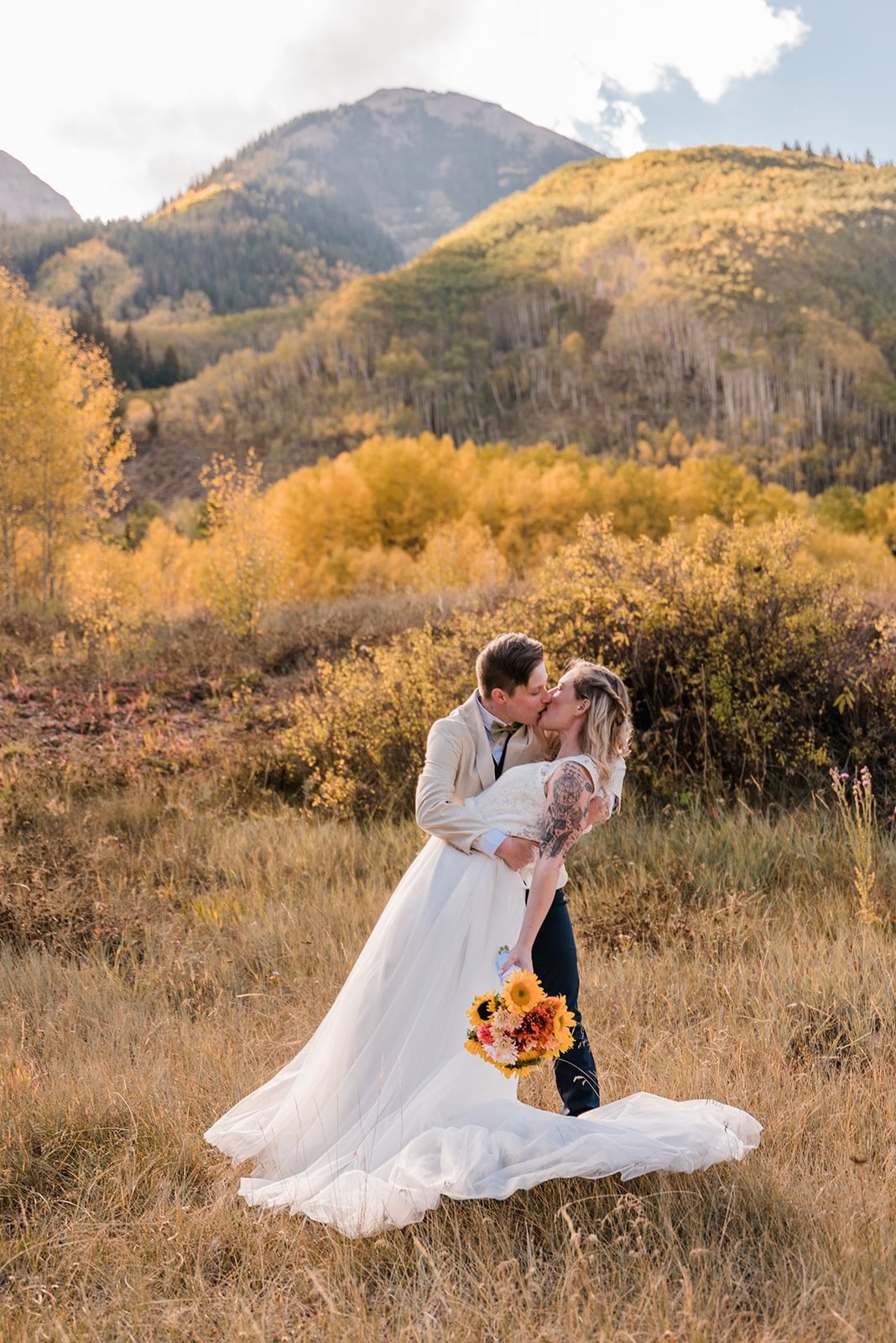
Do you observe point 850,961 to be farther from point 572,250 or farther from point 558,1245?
point 572,250

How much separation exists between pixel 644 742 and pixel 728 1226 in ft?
15.1

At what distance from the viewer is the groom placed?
295cm

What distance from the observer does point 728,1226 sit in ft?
8.30

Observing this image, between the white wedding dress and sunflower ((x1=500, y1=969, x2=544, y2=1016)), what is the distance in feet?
1.38

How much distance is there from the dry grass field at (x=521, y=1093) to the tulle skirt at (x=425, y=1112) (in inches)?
4.3

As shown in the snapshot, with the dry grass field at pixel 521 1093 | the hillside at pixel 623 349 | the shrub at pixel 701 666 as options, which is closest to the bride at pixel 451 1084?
the dry grass field at pixel 521 1093

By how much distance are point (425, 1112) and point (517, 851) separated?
0.78 m

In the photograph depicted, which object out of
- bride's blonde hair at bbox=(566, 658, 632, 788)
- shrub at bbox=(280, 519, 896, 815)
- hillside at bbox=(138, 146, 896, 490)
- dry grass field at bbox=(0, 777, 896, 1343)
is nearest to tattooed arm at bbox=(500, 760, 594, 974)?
bride's blonde hair at bbox=(566, 658, 632, 788)

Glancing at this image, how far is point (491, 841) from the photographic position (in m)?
2.93

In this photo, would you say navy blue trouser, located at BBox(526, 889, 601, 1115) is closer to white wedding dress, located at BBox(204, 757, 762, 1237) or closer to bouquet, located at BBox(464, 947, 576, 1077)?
white wedding dress, located at BBox(204, 757, 762, 1237)

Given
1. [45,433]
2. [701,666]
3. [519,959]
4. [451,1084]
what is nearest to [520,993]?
[519,959]

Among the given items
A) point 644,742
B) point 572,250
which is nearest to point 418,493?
point 644,742

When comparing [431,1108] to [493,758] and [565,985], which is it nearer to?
[565,985]

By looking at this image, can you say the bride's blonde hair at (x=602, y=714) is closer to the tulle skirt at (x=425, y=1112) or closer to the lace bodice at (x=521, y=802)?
the lace bodice at (x=521, y=802)
